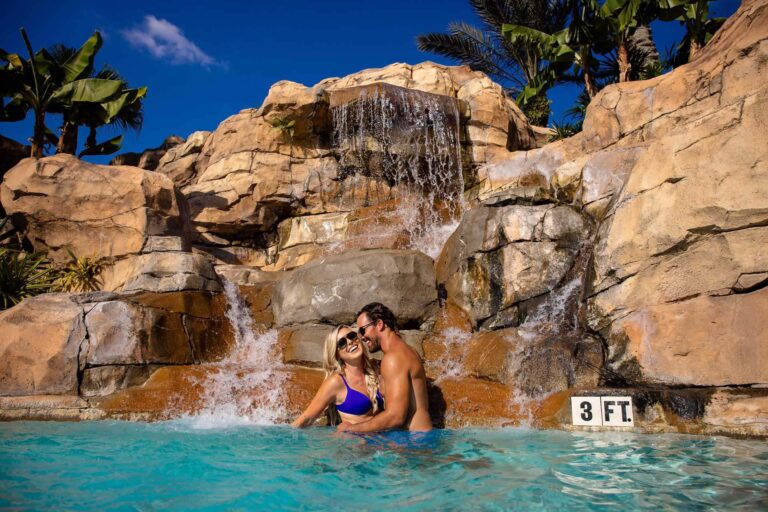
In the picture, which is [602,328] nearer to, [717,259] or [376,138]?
[717,259]

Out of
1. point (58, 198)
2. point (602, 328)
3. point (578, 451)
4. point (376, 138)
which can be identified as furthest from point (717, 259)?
point (58, 198)

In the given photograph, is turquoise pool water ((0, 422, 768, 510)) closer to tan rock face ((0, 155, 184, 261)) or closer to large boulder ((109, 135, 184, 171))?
tan rock face ((0, 155, 184, 261))

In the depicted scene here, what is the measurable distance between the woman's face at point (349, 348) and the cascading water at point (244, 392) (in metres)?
1.58

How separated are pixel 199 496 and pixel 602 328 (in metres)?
Answer: 4.57

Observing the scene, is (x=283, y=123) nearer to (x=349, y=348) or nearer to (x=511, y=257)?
(x=511, y=257)

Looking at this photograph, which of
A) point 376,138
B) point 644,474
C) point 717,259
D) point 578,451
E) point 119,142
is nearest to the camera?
point 644,474

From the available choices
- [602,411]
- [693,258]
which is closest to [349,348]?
[602,411]

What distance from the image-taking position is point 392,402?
16.5ft

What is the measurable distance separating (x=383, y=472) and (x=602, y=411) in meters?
2.50

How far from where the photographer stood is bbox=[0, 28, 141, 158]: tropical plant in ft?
50.1

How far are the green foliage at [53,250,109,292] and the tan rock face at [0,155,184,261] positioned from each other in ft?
0.76

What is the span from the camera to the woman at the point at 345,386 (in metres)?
5.14

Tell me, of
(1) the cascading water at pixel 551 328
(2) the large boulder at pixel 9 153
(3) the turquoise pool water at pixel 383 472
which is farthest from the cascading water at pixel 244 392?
(2) the large boulder at pixel 9 153

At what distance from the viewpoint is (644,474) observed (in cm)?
367
